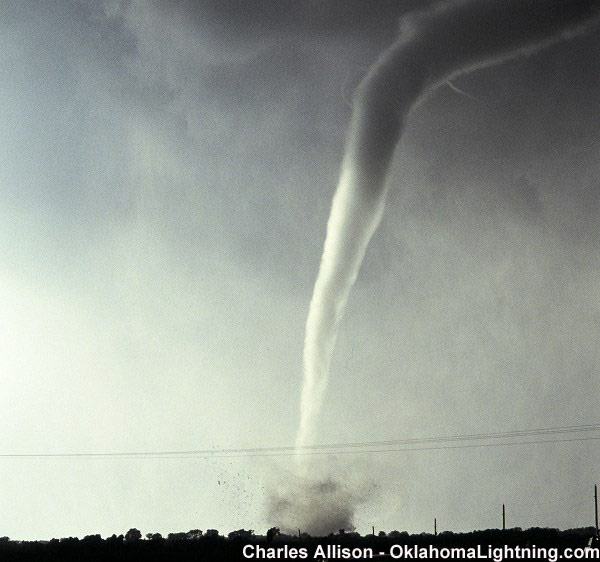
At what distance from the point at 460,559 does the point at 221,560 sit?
1409 inches

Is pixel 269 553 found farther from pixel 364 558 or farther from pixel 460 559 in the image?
pixel 460 559

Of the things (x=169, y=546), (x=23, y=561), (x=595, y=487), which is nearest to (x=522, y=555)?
(x=595, y=487)

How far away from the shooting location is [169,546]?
477 ft

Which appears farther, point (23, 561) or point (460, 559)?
point (23, 561)

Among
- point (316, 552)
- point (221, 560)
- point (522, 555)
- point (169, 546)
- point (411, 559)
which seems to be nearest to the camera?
point (316, 552)

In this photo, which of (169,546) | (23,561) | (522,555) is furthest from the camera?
(169,546)

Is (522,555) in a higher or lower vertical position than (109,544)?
lower

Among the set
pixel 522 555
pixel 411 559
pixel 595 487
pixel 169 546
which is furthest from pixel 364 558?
pixel 595 487

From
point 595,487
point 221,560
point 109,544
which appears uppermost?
point 595,487

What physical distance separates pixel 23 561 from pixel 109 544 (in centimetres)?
2111

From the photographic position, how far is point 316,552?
91438 mm

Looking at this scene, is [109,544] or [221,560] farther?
[109,544]

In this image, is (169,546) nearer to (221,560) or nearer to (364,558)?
(221,560)

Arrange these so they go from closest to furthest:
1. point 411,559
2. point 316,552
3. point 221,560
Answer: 1. point 316,552
2. point 411,559
3. point 221,560
